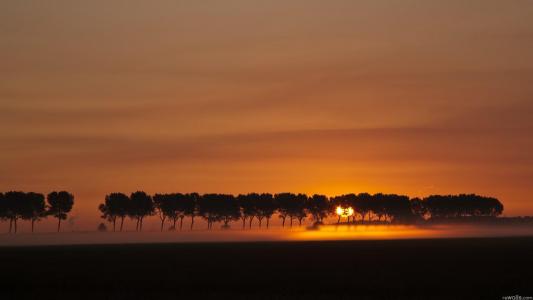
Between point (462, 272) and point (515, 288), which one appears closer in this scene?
point (515, 288)

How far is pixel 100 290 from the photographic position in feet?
169

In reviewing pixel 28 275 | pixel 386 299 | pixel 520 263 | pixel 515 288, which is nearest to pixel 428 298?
pixel 386 299

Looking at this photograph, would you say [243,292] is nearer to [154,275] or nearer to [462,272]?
[154,275]

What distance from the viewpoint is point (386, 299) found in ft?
147

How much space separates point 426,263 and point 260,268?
1636cm

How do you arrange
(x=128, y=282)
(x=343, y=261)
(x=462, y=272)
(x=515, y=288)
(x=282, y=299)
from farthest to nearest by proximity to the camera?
1. (x=343, y=261)
2. (x=462, y=272)
3. (x=128, y=282)
4. (x=515, y=288)
5. (x=282, y=299)

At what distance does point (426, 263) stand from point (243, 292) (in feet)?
97.5

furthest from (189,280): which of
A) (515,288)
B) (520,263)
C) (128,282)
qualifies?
(520,263)

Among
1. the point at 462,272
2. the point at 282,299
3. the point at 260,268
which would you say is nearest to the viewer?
the point at 282,299

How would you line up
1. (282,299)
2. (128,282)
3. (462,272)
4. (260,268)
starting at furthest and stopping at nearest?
(260,268)
(462,272)
(128,282)
(282,299)

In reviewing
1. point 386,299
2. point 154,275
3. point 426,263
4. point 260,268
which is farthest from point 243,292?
point 426,263

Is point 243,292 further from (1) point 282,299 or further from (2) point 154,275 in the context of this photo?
(2) point 154,275

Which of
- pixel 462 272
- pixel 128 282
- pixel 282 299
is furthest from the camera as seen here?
pixel 462 272

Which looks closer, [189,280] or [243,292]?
[243,292]
